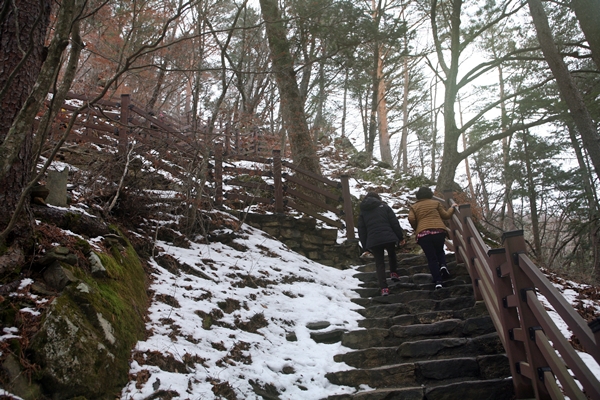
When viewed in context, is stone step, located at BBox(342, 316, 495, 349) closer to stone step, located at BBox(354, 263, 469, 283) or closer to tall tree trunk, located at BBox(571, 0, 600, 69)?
stone step, located at BBox(354, 263, 469, 283)

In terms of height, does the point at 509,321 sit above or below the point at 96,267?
below

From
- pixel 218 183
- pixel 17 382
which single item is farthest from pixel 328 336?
pixel 218 183

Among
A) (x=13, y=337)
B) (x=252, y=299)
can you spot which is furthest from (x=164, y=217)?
(x=13, y=337)

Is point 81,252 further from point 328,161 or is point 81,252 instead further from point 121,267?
point 328,161

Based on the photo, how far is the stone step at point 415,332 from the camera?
14.4 ft

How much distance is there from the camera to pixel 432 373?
12.3 ft

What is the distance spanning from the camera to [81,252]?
3.54 meters

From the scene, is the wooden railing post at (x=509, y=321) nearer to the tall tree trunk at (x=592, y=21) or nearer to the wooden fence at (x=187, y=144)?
the wooden fence at (x=187, y=144)

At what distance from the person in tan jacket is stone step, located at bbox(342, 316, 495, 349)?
3.65 feet

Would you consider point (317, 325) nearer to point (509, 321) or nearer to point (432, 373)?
point (432, 373)

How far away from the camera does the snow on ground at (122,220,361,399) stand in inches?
133

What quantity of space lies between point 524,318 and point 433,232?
2.70m

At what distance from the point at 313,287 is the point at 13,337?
4001 mm

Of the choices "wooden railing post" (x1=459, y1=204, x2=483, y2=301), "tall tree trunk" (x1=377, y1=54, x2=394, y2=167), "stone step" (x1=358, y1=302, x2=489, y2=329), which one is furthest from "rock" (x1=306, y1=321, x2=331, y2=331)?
"tall tree trunk" (x1=377, y1=54, x2=394, y2=167)
